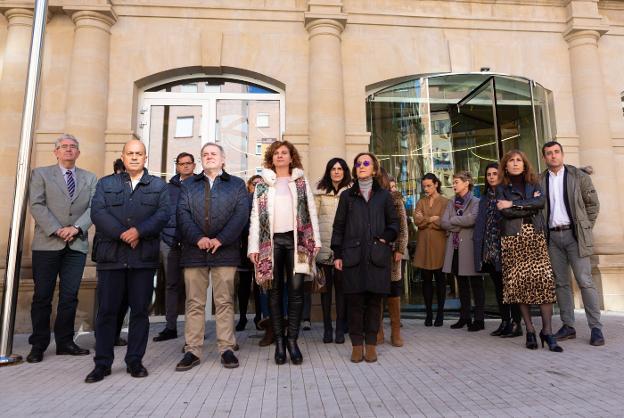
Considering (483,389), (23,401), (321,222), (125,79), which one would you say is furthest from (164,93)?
(483,389)

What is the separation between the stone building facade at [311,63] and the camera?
22.4ft

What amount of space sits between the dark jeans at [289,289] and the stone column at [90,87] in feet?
12.8

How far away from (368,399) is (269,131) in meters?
5.39

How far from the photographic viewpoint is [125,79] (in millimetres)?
7121

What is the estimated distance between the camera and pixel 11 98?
22.1 ft

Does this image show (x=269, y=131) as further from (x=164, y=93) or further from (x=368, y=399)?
(x=368, y=399)

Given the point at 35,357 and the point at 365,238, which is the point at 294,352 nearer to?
the point at 365,238

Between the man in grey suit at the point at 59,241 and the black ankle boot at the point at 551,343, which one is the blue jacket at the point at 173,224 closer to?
the man in grey suit at the point at 59,241

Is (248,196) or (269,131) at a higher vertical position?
(269,131)

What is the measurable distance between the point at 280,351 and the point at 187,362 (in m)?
0.82

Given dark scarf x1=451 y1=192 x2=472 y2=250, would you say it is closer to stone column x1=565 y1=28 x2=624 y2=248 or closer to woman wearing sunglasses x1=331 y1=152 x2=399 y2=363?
woman wearing sunglasses x1=331 y1=152 x2=399 y2=363

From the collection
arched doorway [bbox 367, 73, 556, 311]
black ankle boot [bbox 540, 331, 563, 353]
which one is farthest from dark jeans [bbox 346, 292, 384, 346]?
arched doorway [bbox 367, 73, 556, 311]

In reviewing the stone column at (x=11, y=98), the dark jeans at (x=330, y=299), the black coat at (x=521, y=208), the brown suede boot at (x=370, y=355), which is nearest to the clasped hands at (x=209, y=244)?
the dark jeans at (x=330, y=299)

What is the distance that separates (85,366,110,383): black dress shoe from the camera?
354cm
